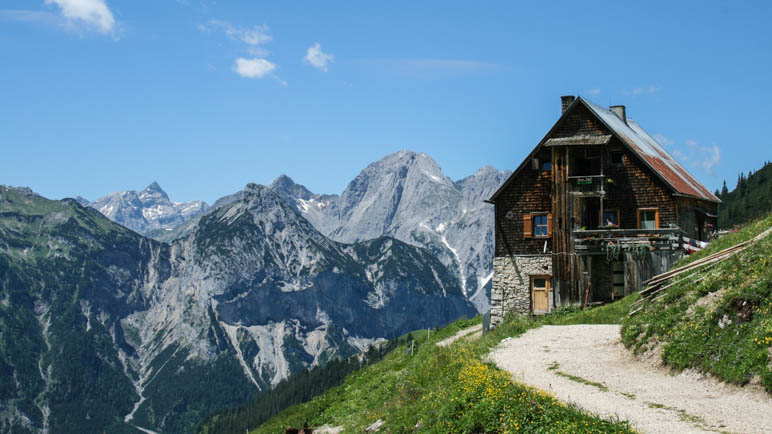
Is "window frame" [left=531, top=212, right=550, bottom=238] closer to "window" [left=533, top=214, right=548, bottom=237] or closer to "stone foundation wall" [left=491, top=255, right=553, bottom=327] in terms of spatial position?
"window" [left=533, top=214, right=548, bottom=237]

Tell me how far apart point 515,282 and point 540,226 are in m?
4.12

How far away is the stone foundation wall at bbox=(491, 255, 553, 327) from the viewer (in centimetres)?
4728

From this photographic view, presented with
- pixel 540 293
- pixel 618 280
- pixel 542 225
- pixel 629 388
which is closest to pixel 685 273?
pixel 629 388

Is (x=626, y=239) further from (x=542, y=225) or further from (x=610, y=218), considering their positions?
(x=542, y=225)

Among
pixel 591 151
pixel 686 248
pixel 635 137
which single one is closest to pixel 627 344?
pixel 686 248

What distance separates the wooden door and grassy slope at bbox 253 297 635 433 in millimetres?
3959

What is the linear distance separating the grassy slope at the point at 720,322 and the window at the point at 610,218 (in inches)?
757

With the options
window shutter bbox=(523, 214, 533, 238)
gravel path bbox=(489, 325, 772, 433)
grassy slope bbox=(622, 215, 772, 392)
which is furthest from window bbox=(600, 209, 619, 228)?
grassy slope bbox=(622, 215, 772, 392)

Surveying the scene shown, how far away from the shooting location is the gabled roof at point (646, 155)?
46219mm

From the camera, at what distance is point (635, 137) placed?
5078cm

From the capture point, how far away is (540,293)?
4703 centimetres

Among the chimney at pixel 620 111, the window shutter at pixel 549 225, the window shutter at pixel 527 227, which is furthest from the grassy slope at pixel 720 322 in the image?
the chimney at pixel 620 111

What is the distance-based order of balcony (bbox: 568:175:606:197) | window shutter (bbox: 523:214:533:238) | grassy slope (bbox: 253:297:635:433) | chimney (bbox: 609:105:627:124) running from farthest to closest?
chimney (bbox: 609:105:627:124), window shutter (bbox: 523:214:533:238), balcony (bbox: 568:175:606:197), grassy slope (bbox: 253:297:635:433)

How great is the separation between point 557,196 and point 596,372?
78.8 ft
